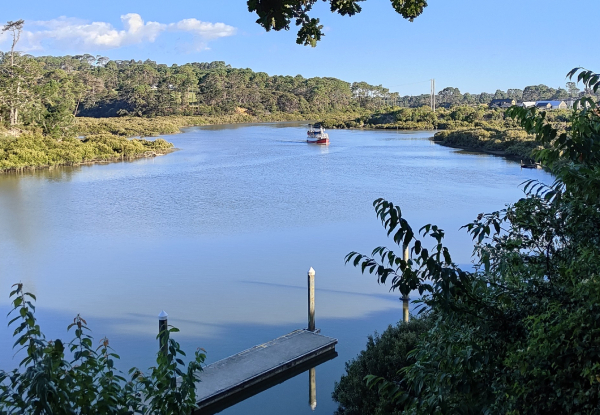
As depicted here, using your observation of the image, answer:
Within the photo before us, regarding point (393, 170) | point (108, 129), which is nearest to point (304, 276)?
point (393, 170)

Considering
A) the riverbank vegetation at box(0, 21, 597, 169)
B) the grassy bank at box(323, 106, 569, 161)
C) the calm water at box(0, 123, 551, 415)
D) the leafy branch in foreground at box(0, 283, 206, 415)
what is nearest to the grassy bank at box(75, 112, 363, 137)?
the riverbank vegetation at box(0, 21, 597, 169)

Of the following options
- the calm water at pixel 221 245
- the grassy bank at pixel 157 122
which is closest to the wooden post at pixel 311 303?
the calm water at pixel 221 245

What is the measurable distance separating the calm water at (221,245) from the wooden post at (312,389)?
0.06 metres

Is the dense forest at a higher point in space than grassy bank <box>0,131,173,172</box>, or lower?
higher

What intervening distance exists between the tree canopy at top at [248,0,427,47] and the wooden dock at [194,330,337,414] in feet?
12.4

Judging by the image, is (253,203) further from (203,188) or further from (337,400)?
(337,400)

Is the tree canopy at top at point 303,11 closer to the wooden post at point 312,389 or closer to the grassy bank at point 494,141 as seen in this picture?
the wooden post at point 312,389

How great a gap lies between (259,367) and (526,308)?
14.4 feet

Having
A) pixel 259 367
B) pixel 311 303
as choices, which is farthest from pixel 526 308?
pixel 311 303

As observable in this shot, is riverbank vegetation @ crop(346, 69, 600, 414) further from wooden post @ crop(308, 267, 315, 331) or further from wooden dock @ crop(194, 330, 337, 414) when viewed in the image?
wooden post @ crop(308, 267, 315, 331)

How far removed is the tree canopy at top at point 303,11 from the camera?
3678 millimetres

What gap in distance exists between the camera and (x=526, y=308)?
273 centimetres

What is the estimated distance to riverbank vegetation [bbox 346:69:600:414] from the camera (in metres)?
2.19

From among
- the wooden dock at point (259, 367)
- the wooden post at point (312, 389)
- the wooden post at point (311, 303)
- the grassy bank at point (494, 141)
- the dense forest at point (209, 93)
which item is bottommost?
the wooden post at point (312, 389)
